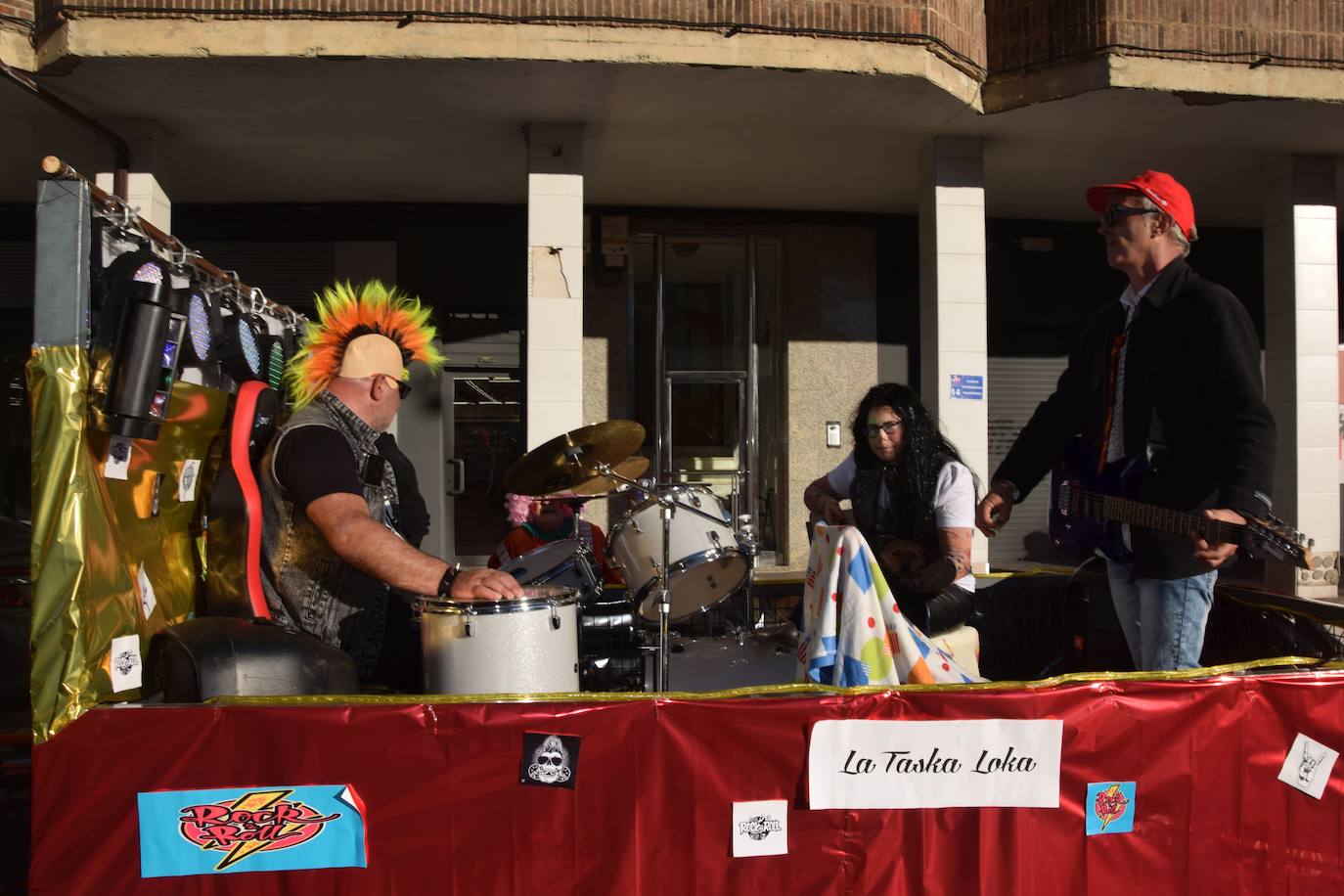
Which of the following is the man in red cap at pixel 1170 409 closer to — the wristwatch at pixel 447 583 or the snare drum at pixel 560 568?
the snare drum at pixel 560 568

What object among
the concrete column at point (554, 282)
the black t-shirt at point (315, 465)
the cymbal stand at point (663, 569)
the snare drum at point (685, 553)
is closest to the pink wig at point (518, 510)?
the concrete column at point (554, 282)

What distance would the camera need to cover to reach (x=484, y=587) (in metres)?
2.85

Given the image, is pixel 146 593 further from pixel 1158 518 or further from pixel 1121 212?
pixel 1121 212

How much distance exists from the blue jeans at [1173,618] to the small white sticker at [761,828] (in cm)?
152

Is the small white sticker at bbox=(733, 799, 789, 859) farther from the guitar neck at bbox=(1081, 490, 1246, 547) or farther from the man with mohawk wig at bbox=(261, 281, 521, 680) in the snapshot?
the guitar neck at bbox=(1081, 490, 1246, 547)

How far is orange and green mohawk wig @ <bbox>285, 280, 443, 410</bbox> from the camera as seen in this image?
3.50 metres

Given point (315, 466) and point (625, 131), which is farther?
point (625, 131)

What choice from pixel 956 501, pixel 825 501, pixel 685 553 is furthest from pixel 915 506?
pixel 685 553

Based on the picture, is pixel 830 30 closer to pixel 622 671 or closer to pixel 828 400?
pixel 828 400

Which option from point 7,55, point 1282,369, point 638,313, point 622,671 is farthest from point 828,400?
point 7,55

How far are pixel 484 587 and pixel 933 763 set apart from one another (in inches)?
53.6

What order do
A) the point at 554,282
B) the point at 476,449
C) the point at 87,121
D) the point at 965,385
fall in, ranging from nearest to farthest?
1. the point at 87,121
2. the point at 554,282
3. the point at 965,385
4. the point at 476,449

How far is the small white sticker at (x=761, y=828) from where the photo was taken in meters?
2.49

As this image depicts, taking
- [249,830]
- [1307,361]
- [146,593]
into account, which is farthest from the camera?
[1307,361]
